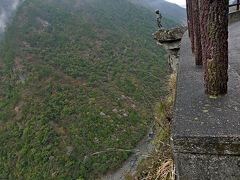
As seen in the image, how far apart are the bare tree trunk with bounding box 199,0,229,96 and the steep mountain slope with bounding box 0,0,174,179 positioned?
2136 cm

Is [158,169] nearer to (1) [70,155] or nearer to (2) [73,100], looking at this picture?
(1) [70,155]

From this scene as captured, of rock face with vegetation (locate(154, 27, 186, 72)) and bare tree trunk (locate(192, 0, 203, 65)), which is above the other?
bare tree trunk (locate(192, 0, 203, 65))

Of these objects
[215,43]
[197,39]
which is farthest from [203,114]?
[197,39]

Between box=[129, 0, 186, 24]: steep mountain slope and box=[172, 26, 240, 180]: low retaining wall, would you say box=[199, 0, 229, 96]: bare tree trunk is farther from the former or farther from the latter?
box=[129, 0, 186, 24]: steep mountain slope

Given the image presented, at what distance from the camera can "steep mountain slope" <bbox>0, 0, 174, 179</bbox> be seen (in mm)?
42275

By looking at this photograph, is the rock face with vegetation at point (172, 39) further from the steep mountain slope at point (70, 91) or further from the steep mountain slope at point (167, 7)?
the steep mountain slope at point (167, 7)

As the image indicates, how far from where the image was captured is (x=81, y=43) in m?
73.0

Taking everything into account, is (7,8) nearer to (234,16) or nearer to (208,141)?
(234,16)

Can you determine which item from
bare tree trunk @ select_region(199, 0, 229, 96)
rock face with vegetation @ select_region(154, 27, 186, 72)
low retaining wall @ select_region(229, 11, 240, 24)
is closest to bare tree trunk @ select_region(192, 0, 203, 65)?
bare tree trunk @ select_region(199, 0, 229, 96)

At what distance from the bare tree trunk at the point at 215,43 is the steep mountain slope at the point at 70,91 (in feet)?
70.1

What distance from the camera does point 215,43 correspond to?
2.69m

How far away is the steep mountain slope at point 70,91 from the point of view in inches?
1664

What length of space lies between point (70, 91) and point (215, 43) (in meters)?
53.3

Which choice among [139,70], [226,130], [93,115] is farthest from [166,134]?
[139,70]
